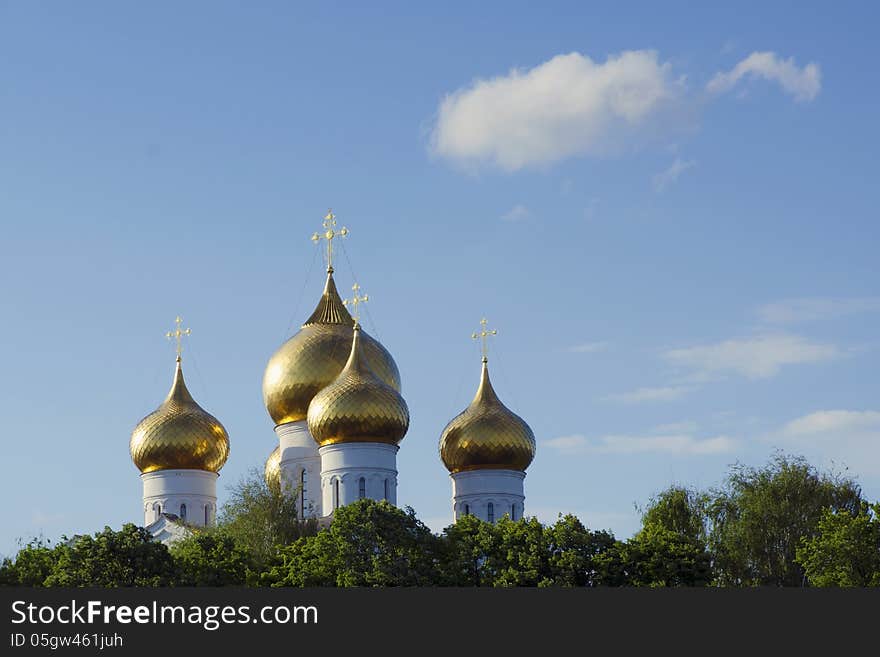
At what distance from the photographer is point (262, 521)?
151 ft

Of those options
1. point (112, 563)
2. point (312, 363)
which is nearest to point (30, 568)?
point (112, 563)

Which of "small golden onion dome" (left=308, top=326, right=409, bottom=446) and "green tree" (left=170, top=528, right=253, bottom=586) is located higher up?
"small golden onion dome" (left=308, top=326, right=409, bottom=446)

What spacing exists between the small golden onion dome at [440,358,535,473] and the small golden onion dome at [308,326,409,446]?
3558mm

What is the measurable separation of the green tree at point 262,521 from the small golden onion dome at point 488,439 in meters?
6.89

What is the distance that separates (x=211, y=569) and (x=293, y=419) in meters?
13.5

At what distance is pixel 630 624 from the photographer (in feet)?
91.5

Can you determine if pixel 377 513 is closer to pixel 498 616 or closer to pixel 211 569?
pixel 211 569

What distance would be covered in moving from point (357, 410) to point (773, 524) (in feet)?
41.4

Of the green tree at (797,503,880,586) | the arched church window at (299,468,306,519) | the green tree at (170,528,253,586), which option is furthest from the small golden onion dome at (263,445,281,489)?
the green tree at (797,503,880,586)

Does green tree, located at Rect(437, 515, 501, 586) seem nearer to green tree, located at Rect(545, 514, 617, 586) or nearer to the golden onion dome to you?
green tree, located at Rect(545, 514, 617, 586)

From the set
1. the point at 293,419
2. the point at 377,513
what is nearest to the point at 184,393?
the point at 293,419

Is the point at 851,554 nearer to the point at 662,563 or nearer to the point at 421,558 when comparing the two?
the point at 662,563

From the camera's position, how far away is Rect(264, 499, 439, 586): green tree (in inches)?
1547

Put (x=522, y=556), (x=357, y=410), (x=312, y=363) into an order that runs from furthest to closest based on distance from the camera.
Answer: (x=312, y=363), (x=357, y=410), (x=522, y=556)
